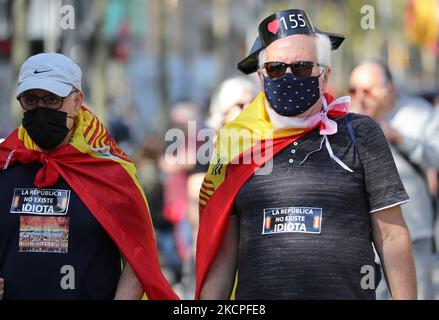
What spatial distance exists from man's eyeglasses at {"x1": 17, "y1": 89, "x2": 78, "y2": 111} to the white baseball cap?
→ 42mm

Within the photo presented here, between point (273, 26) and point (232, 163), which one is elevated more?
point (273, 26)

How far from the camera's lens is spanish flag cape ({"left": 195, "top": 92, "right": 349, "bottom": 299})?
15.6ft

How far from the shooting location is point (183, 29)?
61.0m

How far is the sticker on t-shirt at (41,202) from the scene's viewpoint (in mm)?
4895

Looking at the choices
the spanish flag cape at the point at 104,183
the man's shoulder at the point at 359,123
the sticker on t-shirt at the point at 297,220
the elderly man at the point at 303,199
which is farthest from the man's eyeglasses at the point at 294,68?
the spanish flag cape at the point at 104,183

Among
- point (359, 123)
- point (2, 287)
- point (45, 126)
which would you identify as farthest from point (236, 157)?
point (2, 287)

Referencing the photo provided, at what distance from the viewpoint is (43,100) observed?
16.4 ft

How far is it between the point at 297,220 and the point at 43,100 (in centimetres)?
128

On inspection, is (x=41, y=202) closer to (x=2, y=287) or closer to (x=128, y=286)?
(x=2, y=287)

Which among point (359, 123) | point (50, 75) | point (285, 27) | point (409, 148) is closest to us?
point (359, 123)

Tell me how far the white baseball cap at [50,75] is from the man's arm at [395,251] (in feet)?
4.82

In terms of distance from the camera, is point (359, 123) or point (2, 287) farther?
point (2, 287)
